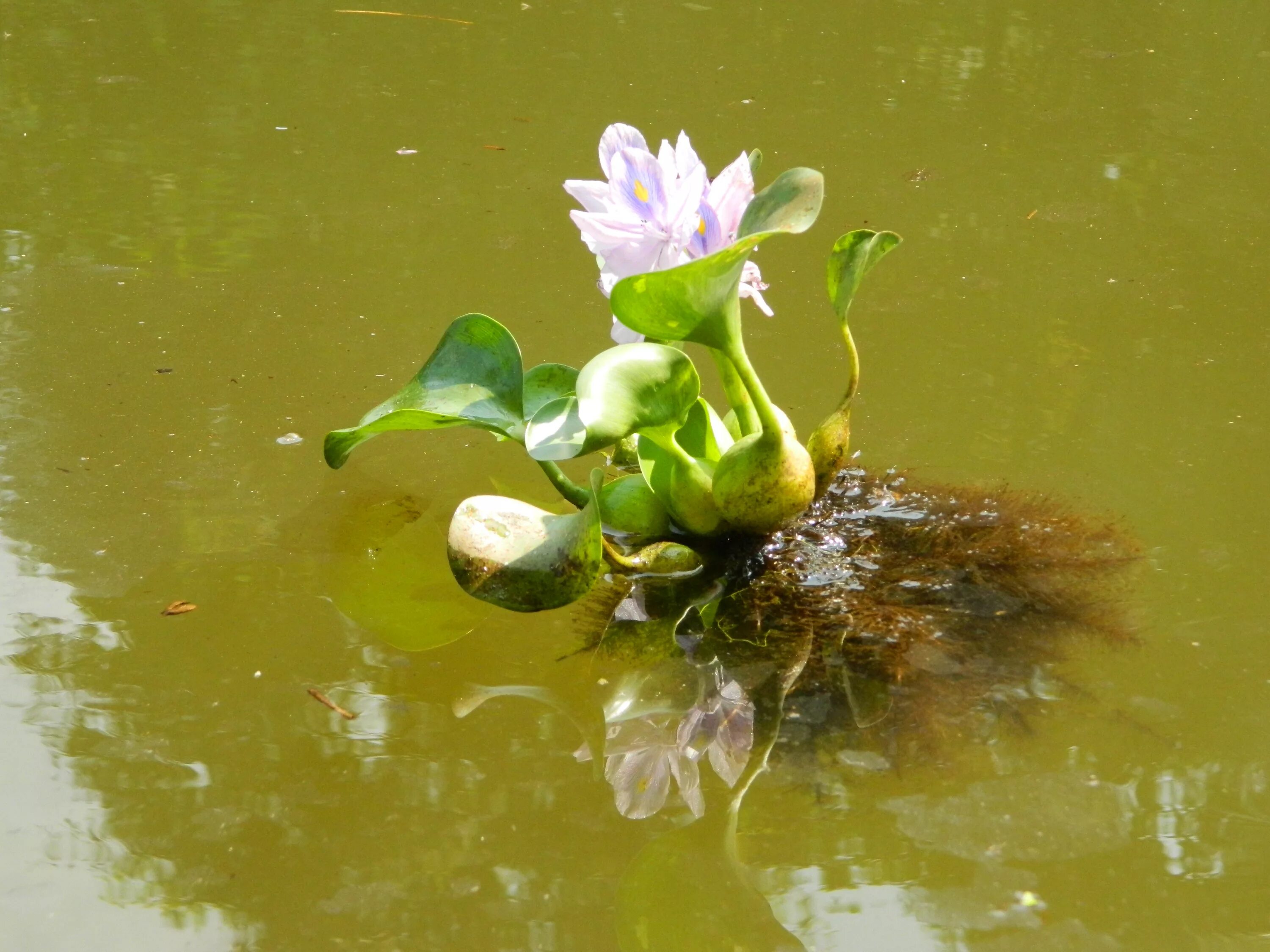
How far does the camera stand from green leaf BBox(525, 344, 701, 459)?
5.58ft

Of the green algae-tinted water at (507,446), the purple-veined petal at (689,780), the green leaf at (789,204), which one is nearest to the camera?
the green algae-tinted water at (507,446)

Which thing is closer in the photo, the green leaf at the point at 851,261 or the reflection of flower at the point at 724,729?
the reflection of flower at the point at 724,729

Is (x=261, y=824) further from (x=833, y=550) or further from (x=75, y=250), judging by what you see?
(x=75, y=250)

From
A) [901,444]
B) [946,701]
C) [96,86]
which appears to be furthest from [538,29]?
[946,701]

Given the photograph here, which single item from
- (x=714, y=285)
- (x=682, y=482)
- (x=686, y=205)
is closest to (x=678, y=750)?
(x=682, y=482)

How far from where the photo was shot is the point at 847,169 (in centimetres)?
349

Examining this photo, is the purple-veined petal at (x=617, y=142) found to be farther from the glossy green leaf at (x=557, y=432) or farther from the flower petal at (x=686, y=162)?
the glossy green leaf at (x=557, y=432)

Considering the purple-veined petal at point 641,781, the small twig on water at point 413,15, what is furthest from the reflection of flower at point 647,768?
the small twig on water at point 413,15

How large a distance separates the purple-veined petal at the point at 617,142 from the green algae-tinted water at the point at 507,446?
66 centimetres

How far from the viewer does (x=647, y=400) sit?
69.9 inches

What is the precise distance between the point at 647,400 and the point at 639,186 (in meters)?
0.30

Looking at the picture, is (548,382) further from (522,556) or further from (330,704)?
(330,704)

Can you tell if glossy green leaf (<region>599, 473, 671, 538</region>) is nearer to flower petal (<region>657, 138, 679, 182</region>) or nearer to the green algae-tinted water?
the green algae-tinted water

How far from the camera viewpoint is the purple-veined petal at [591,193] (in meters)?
1.72
